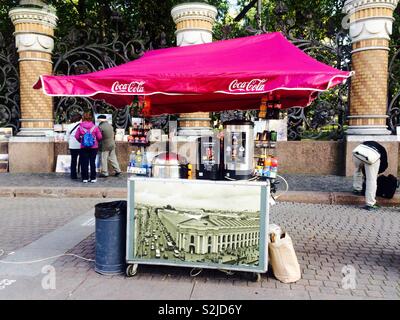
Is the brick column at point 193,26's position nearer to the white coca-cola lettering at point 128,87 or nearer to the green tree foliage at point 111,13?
the green tree foliage at point 111,13

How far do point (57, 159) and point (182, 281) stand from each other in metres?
8.82

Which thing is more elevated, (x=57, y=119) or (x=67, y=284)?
(x=57, y=119)

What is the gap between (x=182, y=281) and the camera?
4262 mm

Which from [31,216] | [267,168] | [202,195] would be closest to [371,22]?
[267,168]

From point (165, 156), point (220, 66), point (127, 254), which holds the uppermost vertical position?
point (220, 66)

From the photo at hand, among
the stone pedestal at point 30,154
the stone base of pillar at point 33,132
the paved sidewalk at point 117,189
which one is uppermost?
the stone base of pillar at point 33,132

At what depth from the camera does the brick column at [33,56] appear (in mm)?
11594

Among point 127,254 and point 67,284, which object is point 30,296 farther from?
point 127,254

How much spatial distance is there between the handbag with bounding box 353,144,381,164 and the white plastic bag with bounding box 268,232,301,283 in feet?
13.5

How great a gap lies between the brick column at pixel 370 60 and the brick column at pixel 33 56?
8.66 meters

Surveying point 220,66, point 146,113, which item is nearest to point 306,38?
point 146,113

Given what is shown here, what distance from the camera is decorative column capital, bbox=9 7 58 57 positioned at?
11.6m

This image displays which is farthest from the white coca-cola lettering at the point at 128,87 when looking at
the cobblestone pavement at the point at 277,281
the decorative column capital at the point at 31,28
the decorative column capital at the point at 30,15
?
the decorative column capital at the point at 30,15

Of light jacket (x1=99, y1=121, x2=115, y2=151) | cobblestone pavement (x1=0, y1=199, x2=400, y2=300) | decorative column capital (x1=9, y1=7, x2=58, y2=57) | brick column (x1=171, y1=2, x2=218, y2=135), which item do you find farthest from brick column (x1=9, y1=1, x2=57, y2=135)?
cobblestone pavement (x1=0, y1=199, x2=400, y2=300)
